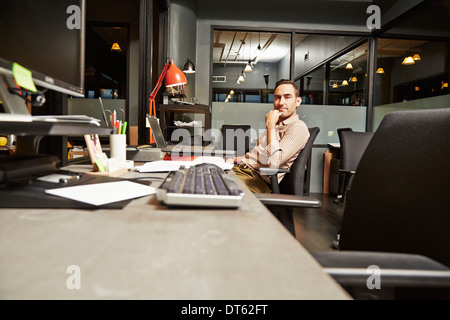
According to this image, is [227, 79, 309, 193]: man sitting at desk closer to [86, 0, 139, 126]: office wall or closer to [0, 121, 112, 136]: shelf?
[0, 121, 112, 136]: shelf

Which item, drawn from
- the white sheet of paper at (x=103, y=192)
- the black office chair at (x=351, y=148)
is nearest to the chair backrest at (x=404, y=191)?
the white sheet of paper at (x=103, y=192)

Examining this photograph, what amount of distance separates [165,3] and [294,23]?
2.31 meters

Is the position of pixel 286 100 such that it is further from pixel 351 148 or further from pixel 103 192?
pixel 103 192

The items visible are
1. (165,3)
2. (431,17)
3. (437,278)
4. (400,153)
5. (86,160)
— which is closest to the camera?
(437,278)

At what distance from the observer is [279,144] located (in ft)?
6.52

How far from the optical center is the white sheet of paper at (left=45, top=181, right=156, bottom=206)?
2.02 ft

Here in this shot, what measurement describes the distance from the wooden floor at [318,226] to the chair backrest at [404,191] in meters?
1.60

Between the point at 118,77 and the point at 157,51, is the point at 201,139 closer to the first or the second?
the point at 157,51

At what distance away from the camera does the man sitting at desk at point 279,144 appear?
1.91m

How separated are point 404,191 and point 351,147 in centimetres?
290

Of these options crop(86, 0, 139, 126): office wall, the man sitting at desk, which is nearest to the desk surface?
the man sitting at desk

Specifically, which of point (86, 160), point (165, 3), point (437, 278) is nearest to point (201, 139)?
point (165, 3)

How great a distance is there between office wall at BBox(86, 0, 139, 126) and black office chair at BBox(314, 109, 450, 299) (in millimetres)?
4468

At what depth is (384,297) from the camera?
0.54 metres
